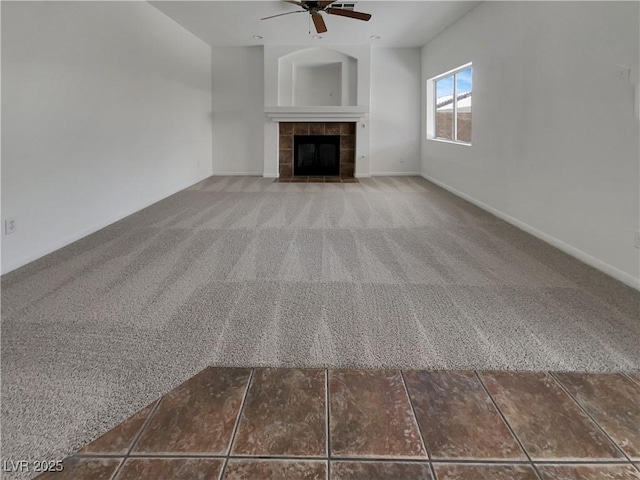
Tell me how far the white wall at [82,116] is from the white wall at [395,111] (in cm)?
398

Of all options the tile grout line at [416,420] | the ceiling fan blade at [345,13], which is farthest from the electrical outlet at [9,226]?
the ceiling fan blade at [345,13]

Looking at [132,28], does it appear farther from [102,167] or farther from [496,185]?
[496,185]

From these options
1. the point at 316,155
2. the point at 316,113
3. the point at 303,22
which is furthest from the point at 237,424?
the point at 316,155

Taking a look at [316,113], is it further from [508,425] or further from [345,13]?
[508,425]

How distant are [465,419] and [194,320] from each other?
4.90 ft

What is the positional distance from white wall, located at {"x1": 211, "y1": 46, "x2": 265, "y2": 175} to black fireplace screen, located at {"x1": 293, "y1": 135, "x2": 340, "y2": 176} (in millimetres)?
767

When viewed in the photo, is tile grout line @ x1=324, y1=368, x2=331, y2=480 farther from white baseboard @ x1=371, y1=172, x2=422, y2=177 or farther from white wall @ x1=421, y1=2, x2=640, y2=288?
white baseboard @ x1=371, y1=172, x2=422, y2=177

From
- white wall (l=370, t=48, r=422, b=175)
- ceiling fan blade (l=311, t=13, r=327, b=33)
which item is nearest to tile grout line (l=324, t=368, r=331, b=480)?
ceiling fan blade (l=311, t=13, r=327, b=33)

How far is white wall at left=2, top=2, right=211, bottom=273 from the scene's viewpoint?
11.2 ft

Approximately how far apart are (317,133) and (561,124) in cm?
572

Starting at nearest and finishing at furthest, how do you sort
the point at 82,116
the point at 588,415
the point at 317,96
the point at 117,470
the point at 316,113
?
the point at 117,470 < the point at 588,415 < the point at 82,116 < the point at 316,113 < the point at 317,96

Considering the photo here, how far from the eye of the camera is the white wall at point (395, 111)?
9.00 meters

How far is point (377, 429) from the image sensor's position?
157 cm

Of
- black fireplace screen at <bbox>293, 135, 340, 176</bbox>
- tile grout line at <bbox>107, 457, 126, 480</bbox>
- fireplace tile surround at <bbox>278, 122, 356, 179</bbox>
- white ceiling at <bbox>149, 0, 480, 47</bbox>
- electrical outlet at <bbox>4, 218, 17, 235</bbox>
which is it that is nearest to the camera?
tile grout line at <bbox>107, 457, 126, 480</bbox>
